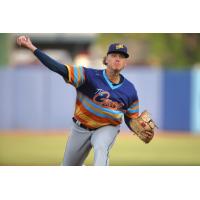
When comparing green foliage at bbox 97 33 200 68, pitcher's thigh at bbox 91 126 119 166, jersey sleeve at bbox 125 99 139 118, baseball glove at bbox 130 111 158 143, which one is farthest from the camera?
green foliage at bbox 97 33 200 68

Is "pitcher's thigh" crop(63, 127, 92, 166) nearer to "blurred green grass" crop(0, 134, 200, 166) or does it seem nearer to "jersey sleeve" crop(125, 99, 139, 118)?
"jersey sleeve" crop(125, 99, 139, 118)

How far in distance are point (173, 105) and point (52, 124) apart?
2.64m

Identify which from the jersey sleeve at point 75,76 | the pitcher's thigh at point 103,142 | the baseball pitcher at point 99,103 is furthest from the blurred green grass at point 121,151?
the jersey sleeve at point 75,76

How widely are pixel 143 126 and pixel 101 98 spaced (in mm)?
587

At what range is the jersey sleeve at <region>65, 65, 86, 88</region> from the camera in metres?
6.60

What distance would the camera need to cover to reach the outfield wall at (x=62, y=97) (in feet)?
48.3

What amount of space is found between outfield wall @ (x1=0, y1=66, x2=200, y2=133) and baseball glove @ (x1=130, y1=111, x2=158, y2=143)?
294 inches

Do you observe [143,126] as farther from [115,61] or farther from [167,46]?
[167,46]

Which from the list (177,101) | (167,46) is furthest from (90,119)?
(167,46)

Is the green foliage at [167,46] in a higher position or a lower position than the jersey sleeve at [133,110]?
higher

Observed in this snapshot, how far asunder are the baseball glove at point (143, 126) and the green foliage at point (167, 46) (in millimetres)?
11451

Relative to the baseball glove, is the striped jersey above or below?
above

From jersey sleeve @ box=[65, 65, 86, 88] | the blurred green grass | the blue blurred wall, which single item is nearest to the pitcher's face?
jersey sleeve @ box=[65, 65, 86, 88]

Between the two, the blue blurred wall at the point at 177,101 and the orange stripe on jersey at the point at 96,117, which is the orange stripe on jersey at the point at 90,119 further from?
the blue blurred wall at the point at 177,101
